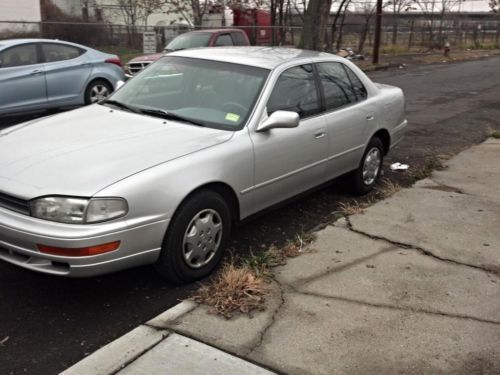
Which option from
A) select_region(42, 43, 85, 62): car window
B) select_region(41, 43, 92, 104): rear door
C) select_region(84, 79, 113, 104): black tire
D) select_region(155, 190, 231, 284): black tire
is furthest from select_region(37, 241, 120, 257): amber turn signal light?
select_region(84, 79, 113, 104): black tire

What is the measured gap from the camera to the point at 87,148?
3746mm

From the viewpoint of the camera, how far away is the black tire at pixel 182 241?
359cm

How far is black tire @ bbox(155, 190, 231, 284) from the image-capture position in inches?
141

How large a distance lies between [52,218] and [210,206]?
3.45ft

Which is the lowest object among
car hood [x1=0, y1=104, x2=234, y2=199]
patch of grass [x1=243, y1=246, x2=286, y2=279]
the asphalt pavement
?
the asphalt pavement

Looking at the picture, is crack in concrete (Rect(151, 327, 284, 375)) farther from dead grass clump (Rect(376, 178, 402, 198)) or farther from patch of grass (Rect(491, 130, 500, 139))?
patch of grass (Rect(491, 130, 500, 139))

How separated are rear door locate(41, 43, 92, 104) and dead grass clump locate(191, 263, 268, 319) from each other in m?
7.06

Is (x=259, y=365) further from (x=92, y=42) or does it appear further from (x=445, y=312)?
(x=92, y=42)

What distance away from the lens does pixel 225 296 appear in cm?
343

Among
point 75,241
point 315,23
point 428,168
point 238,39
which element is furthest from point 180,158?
point 315,23

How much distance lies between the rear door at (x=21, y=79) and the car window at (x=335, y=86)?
5827mm

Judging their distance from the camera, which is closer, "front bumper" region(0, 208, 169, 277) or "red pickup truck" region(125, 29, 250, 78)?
"front bumper" region(0, 208, 169, 277)

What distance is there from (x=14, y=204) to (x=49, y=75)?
6706 mm

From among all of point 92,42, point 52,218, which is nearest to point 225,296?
point 52,218
